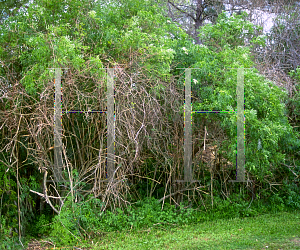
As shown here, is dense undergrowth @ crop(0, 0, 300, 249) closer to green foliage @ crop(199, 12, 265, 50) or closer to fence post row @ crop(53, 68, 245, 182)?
green foliage @ crop(199, 12, 265, 50)

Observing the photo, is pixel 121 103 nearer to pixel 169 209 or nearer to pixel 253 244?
pixel 169 209

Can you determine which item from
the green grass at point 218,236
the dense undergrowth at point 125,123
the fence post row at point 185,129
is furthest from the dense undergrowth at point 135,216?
the fence post row at point 185,129

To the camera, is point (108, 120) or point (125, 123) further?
point (108, 120)

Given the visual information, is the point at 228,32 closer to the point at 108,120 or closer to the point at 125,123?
the point at 125,123

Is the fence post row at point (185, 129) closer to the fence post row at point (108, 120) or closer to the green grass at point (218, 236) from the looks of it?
the fence post row at point (108, 120)

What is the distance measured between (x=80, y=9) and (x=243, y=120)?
13.2ft

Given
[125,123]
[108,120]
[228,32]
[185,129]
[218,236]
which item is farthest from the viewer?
[228,32]

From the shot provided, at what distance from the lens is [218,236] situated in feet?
22.5

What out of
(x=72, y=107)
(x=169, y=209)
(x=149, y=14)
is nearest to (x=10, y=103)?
(x=72, y=107)

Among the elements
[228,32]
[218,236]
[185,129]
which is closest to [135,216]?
[218,236]

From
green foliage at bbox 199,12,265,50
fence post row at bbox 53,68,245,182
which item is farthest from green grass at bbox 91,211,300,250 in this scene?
green foliage at bbox 199,12,265,50

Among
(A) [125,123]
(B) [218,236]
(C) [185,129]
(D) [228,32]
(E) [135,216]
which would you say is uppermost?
(D) [228,32]

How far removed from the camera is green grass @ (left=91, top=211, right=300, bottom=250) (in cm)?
633

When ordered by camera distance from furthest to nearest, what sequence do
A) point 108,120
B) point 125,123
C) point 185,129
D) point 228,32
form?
point 228,32 < point 185,129 < point 108,120 < point 125,123
